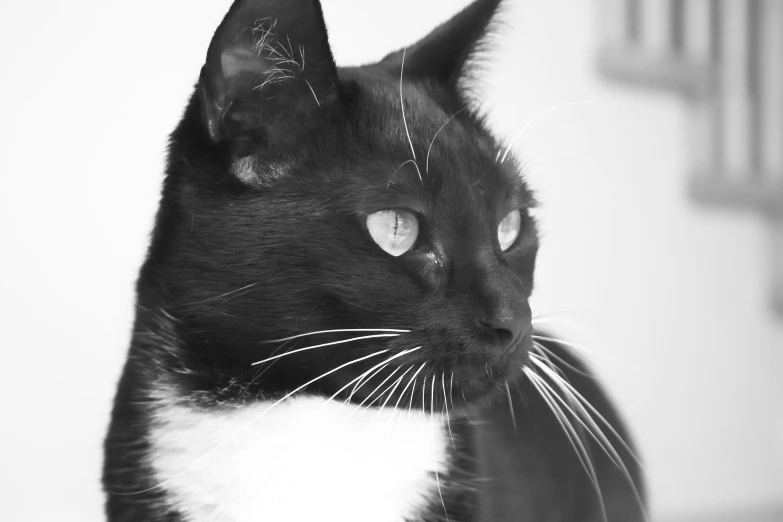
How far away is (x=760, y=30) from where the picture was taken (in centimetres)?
158

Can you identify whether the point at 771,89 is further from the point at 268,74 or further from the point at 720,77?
Result: the point at 268,74

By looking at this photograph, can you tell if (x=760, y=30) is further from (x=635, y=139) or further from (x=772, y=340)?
(x=772, y=340)

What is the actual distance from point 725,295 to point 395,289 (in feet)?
3.50

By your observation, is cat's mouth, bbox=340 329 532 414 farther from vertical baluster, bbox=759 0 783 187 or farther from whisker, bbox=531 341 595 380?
vertical baluster, bbox=759 0 783 187

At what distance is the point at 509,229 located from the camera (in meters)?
0.84

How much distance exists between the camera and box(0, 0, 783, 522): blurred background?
0.85 meters

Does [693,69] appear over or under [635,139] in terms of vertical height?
over

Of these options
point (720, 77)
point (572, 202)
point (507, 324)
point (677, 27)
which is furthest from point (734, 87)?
point (507, 324)

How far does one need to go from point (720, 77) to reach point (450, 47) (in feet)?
2.86

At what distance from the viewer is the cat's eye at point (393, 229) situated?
71 centimetres

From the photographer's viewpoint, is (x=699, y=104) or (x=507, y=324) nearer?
(x=507, y=324)

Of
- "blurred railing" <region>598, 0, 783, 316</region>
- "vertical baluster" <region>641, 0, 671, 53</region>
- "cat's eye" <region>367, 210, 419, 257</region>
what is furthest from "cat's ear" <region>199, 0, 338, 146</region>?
"vertical baluster" <region>641, 0, 671, 53</region>

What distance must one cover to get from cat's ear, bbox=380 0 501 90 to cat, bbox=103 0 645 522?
67mm

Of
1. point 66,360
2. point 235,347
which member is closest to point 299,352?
point 235,347
